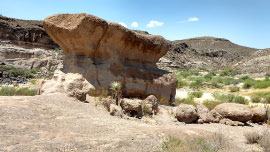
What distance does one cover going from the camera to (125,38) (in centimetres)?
1011

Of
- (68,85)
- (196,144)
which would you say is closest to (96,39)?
(68,85)

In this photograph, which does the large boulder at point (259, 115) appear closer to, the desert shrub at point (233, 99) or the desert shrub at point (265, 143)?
the desert shrub at point (265, 143)

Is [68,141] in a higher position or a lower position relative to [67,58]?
lower

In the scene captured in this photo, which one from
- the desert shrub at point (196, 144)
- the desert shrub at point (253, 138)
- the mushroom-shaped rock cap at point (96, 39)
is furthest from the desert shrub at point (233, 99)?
the desert shrub at point (196, 144)

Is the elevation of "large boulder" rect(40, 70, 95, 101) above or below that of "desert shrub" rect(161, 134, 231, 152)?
above

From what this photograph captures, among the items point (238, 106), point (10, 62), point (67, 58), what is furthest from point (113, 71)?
point (10, 62)

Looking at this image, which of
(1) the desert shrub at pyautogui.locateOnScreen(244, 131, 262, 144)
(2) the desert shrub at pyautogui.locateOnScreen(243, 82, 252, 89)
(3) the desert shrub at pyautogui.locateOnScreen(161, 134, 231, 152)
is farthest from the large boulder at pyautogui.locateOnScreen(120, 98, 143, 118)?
(2) the desert shrub at pyautogui.locateOnScreen(243, 82, 252, 89)

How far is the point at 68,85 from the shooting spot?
7910 mm

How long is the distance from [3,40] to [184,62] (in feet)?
104

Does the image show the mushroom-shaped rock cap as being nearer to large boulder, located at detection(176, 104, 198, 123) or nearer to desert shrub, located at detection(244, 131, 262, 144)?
large boulder, located at detection(176, 104, 198, 123)

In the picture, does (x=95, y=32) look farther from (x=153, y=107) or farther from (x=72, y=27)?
(x=153, y=107)

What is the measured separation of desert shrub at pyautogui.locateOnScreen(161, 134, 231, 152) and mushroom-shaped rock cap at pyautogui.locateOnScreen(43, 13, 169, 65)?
19.0 ft

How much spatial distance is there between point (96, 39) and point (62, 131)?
5.72 m

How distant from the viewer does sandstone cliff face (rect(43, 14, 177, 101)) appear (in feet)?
29.0
